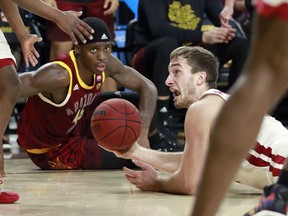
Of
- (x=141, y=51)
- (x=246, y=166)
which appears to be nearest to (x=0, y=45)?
(x=246, y=166)

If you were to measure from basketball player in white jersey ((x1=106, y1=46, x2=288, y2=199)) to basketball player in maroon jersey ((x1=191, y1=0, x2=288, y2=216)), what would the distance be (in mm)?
1542

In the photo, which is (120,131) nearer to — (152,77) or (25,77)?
(25,77)

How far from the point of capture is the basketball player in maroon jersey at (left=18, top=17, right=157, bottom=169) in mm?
5020

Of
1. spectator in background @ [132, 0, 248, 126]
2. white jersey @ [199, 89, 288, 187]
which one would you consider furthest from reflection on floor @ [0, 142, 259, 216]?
spectator in background @ [132, 0, 248, 126]

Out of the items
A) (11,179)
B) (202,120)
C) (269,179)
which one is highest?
(202,120)

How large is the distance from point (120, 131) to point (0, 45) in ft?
2.64

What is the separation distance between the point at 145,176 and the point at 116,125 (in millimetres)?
321

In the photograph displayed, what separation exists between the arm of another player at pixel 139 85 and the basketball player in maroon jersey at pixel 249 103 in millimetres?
3427

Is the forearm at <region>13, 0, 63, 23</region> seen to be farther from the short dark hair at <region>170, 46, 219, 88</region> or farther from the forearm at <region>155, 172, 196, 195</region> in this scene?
the forearm at <region>155, 172, 196, 195</region>

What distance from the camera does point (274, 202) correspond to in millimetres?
2256

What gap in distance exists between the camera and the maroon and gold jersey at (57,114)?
511 cm

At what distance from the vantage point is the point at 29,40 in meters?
4.16

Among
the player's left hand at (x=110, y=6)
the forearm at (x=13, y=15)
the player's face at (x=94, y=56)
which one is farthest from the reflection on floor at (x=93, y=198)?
the player's left hand at (x=110, y=6)

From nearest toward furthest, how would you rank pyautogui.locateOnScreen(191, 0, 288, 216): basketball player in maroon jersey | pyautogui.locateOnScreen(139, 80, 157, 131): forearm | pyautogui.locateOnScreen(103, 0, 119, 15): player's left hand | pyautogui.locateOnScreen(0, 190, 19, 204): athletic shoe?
pyautogui.locateOnScreen(191, 0, 288, 216): basketball player in maroon jersey < pyautogui.locateOnScreen(0, 190, 19, 204): athletic shoe < pyautogui.locateOnScreen(139, 80, 157, 131): forearm < pyautogui.locateOnScreen(103, 0, 119, 15): player's left hand
